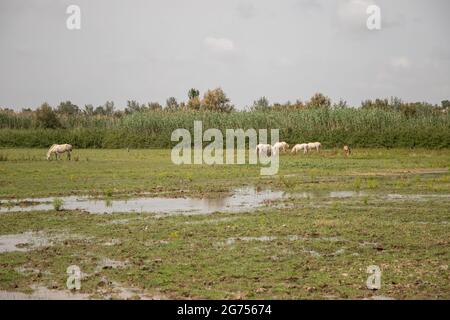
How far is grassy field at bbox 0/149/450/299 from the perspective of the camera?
970 centimetres

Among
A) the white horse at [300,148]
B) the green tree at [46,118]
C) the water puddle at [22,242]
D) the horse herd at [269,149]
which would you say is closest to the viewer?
the water puddle at [22,242]

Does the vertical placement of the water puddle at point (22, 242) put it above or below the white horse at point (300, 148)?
below

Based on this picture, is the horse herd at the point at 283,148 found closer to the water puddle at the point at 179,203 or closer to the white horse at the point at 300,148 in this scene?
the white horse at the point at 300,148

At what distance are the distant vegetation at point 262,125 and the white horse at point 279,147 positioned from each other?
534 centimetres

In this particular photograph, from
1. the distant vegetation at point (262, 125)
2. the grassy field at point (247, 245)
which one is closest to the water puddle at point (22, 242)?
the grassy field at point (247, 245)

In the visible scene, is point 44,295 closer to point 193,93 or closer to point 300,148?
point 300,148

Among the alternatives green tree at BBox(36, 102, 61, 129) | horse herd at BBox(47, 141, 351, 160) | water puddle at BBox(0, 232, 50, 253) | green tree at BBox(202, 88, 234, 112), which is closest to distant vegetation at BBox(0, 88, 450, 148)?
green tree at BBox(36, 102, 61, 129)

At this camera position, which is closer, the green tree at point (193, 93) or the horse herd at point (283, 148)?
the horse herd at point (283, 148)

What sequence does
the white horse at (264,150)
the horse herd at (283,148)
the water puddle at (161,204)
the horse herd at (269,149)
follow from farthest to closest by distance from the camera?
the horse herd at (283,148) < the white horse at (264,150) < the horse herd at (269,149) < the water puddle at (161,204)

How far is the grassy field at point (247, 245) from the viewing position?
9703 millimetres

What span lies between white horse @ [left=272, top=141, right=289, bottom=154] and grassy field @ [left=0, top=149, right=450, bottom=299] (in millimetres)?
17716

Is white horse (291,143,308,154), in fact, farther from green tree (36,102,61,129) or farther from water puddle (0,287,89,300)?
water puddle (0,287,89,300)
